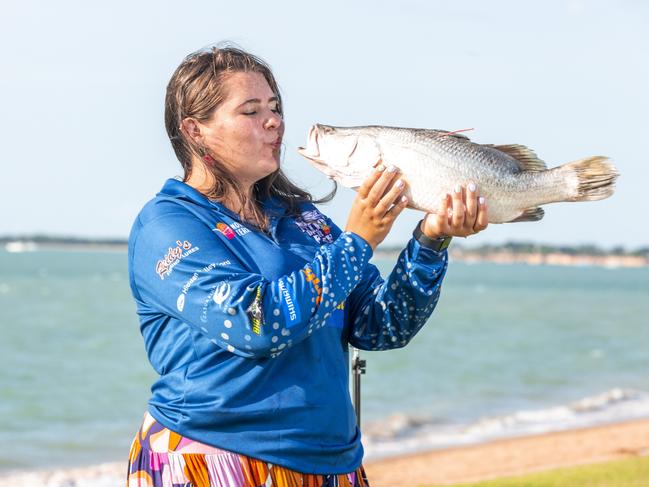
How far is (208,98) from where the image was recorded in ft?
8.14

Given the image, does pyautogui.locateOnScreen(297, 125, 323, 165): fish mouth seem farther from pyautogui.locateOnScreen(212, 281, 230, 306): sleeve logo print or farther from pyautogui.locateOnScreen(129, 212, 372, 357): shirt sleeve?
pyautogui.locateOnScreen(212, 281, 230, 306): sleeve logo print

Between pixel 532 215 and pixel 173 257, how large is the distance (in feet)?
3.15

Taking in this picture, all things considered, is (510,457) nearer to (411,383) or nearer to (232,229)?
(411,383)

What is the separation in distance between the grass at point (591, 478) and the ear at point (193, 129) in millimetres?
5140

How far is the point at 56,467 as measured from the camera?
11.6 meters

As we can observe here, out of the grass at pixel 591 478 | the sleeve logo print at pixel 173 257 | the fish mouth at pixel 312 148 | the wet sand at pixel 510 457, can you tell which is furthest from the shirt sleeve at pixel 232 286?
the wet sand at pixel 510 457

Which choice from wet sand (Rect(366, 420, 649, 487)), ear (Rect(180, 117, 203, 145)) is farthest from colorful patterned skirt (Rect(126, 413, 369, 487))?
wet sand (Rect(366, 420, 649, 487))

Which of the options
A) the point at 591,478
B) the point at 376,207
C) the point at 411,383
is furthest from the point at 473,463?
the point at 376,207

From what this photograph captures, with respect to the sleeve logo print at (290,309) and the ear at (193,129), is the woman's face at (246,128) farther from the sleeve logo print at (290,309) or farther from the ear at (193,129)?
the sleeve logo print at (290,309)

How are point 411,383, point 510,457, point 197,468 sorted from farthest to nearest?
1. point 411,383
2. point 510,457
3. point 197,468

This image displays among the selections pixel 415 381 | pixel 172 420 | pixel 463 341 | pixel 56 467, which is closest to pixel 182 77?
pixel 172 420

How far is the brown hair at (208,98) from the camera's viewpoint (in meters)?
2.49

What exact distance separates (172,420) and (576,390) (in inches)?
705

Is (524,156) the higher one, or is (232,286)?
(524,156)
